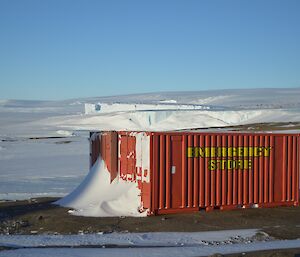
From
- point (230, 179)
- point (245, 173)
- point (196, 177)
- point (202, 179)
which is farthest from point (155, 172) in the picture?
point (245, 173)

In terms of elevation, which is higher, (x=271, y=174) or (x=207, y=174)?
(x=207, y=174)

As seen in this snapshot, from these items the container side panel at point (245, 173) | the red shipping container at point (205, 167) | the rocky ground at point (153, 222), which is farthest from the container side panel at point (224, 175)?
the container side panel at point (245, 173)

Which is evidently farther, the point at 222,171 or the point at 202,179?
the point at 222,171

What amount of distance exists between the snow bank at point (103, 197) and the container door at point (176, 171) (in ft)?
3.17

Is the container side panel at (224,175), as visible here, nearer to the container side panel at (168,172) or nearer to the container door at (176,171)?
the container door at (176,171)

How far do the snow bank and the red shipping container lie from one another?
28 cm

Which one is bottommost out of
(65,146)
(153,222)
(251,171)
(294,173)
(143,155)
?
(65,146)

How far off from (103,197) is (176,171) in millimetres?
2488

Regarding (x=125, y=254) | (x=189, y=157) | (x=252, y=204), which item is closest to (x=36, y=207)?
(x=189, y=157)

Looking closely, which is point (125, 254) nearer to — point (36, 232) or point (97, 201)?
point (36, 232)

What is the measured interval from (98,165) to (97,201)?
5.32 feet

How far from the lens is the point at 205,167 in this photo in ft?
50.4

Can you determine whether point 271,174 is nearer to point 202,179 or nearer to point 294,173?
point 294,173

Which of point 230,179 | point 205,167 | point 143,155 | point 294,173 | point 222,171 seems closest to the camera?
point 143,155
